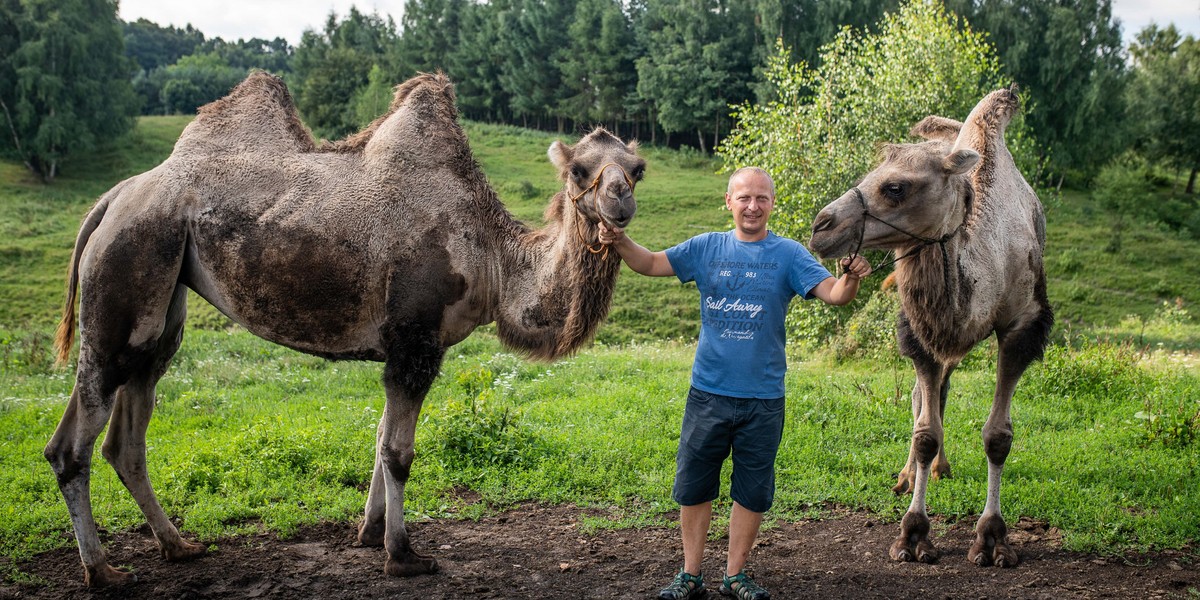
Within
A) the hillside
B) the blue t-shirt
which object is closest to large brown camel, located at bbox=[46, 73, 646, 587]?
the blue t-shirt

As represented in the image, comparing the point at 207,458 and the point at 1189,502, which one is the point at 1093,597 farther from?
the point at 207,458

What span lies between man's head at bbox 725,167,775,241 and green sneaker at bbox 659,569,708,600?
6.53 feet

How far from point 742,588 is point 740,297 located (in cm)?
165

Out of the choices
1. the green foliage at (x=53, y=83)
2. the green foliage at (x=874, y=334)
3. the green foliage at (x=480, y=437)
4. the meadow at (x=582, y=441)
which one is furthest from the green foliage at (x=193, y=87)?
the green foliage at (x=480, y=437)

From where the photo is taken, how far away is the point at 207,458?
705 centimetres

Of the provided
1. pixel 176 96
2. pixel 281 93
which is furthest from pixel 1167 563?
pixel 176 96

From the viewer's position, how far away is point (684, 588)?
4.68 meters

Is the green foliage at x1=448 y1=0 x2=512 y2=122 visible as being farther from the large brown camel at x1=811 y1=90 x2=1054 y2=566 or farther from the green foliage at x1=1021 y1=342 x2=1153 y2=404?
the large brown camel at x1=811 y1=90 x2=1054 y2=566

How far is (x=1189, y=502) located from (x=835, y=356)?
7819 millimetres

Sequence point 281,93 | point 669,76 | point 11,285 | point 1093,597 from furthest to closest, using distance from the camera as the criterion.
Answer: point 669,76
point 11,285
point 281,93
point 1093,597

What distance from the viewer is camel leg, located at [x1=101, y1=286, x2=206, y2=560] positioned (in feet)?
17.7

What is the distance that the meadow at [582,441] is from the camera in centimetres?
624

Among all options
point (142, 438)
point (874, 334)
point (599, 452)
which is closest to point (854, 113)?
point (874, 334)

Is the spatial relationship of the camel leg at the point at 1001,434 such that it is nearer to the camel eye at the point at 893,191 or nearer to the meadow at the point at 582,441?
the meadow at the point at 582,441
